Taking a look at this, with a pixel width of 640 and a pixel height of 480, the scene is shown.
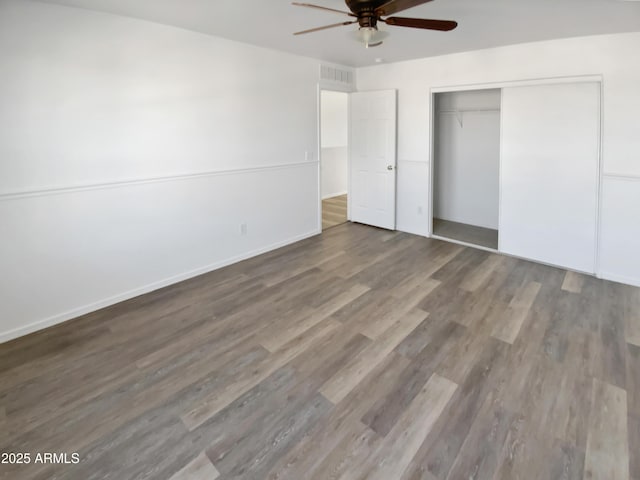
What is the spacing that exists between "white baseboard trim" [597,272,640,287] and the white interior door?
270 cm

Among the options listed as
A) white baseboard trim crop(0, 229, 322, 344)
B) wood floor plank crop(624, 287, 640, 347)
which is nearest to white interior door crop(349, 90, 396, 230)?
white baseboard trim crop(0, 229, 322, 344)

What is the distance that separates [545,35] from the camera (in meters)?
3.77

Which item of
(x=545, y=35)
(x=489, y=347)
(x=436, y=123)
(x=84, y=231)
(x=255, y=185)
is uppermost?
(x=545, y=35)

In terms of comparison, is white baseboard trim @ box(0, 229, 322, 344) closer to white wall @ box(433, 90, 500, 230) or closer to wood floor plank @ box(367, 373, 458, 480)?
wood floor plank @ box(367, 373, 458, 480)

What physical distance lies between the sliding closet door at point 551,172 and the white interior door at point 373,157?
160 cm

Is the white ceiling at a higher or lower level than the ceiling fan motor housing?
higher

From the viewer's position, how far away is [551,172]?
13.6 feet

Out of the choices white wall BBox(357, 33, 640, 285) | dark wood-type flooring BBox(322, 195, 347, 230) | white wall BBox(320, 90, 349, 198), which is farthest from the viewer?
white wall BBox(320, 90, 349, 198)

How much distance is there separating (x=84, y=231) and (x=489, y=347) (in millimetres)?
3495

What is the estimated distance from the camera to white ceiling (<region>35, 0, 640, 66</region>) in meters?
2.91

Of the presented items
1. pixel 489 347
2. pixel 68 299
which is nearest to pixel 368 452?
→ pixel 489 347

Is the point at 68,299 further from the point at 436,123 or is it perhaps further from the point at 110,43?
the point at 436,123

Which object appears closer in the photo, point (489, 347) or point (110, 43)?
point (489, 347)

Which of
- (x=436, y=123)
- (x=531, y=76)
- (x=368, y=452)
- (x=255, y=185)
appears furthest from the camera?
(x=436, y=123)
